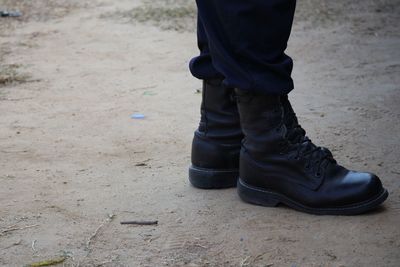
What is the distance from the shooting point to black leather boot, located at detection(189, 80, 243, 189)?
1923 millimetres

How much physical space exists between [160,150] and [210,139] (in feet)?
1.34

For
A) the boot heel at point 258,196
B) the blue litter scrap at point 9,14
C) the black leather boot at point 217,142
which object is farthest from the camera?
the blue litter scrap at point 9,14

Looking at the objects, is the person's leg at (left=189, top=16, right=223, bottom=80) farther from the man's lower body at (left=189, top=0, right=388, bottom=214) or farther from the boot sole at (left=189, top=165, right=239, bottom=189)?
Answer: the boot sole at (left=189, top=165, right=239, bottom=189)

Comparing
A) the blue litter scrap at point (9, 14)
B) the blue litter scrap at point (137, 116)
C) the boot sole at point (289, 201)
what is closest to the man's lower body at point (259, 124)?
the boot sole at point (289, 201)

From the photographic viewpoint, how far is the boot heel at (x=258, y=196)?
1812 millimetres

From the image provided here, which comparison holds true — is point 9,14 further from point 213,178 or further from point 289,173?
point 289,173

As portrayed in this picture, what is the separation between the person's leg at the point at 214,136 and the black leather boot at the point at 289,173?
11 centimetres

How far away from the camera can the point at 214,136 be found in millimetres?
1949

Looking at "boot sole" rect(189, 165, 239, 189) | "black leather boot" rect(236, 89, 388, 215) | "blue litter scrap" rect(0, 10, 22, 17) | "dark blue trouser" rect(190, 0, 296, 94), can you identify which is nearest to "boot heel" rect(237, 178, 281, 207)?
"black leather boot" rect(236, 89, 388, 215)

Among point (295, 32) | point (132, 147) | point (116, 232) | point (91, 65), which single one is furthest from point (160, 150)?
point (295, 32)

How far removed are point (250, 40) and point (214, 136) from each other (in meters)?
0.37

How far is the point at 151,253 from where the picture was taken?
62.5 inches

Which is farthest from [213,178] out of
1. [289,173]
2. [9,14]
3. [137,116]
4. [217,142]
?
[9,14]

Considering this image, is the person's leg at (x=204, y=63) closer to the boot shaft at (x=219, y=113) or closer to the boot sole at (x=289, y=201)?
the boot shaft at (x=219, y=113)
